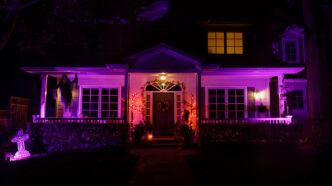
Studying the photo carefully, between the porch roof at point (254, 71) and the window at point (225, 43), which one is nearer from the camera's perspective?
the porch roof at point (254, 71)

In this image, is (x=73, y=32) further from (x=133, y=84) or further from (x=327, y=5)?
(x=327, y=5)

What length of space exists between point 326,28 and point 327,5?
53.5 inches

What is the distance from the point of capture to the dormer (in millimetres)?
14211

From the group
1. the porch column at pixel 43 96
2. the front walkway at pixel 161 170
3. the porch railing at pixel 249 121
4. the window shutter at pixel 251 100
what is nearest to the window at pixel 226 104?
the window shutter at pixel 251 100

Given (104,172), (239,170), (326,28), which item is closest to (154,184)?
(104,172)

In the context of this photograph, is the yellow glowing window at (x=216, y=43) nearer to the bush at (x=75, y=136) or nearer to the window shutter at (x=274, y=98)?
the window shutter at (x=274, y=98)

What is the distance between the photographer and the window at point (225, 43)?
41.7 ft

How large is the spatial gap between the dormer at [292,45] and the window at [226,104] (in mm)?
4274

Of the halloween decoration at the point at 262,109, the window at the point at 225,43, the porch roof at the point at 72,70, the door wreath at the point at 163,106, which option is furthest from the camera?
the window at the point at 225,43

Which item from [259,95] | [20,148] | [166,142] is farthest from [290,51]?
[20,148]

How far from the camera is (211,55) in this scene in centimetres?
1245

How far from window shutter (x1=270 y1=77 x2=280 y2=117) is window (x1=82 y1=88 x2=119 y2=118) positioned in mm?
7769

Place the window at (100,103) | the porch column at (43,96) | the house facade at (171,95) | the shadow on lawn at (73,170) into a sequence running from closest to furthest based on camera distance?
the shadow on lawn at (73,170) → the porch column at (43,96) → the house facade at (171,95) → the window at (100,103)

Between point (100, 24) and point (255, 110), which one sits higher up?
point (100, 24)
